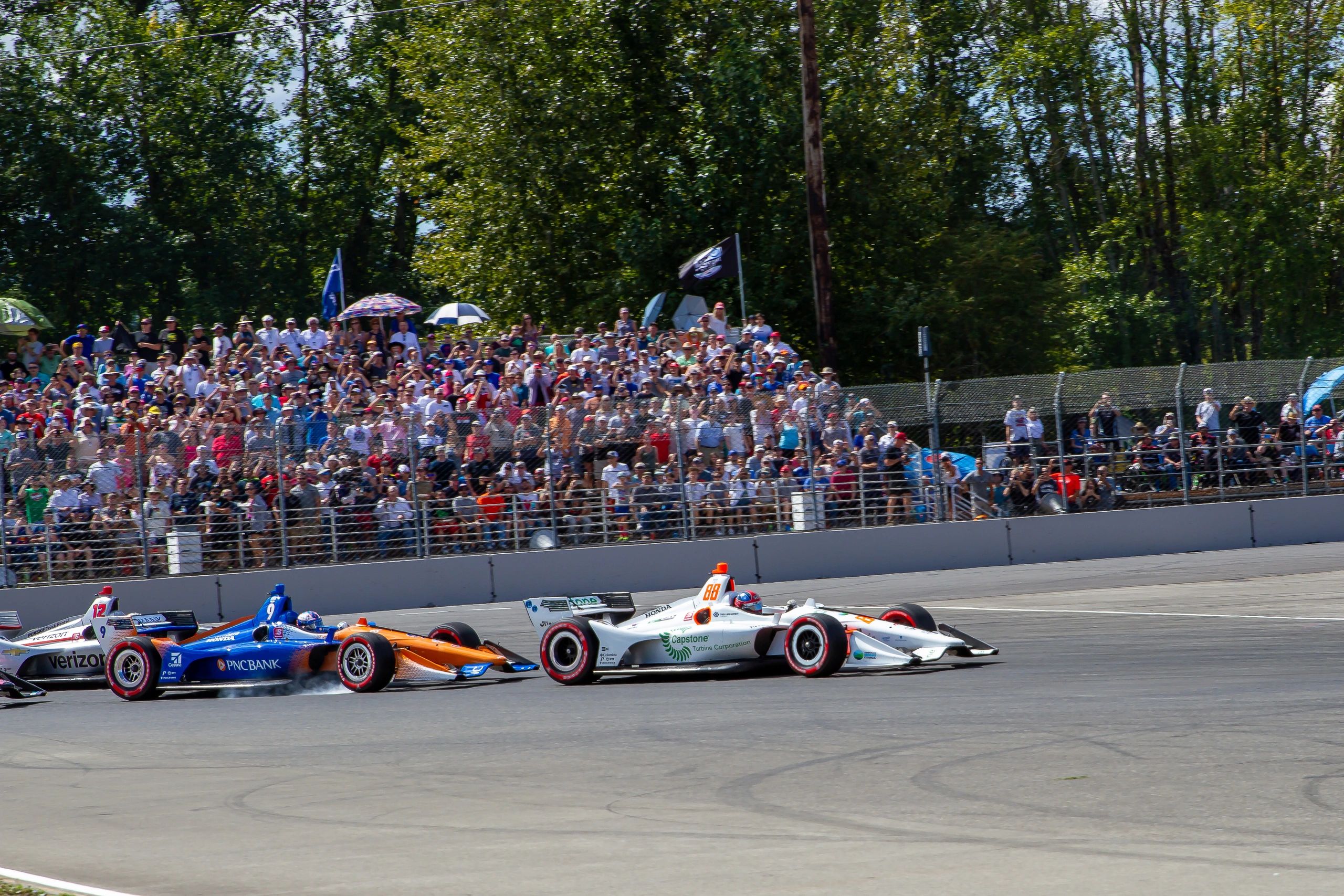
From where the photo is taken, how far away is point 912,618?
11.5 m

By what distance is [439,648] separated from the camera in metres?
12.0

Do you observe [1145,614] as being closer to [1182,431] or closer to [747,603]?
[747,603]

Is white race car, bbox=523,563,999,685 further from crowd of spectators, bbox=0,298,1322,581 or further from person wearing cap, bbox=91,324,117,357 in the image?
person wearing cap, bbox=91,324,117,357

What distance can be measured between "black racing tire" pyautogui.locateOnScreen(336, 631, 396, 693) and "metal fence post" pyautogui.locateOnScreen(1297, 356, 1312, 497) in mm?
14850

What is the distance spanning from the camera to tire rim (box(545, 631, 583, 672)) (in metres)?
11.8

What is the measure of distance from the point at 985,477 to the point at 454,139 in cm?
1926

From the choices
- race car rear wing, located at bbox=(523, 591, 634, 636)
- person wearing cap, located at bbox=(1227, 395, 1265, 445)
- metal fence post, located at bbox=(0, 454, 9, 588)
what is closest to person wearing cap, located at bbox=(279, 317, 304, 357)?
metal fence post, located at bbox=(0, 454, 9, 588)

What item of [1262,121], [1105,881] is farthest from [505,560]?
[1262,121]

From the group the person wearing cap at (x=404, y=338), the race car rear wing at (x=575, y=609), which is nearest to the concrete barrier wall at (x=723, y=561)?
the person wearing cap at (x=404, y=338)

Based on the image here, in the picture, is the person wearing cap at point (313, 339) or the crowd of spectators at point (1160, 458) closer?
the crowd of spectators at point (1160, 458)

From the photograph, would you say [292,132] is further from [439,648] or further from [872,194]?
[439,648]

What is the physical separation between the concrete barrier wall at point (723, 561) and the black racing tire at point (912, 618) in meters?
8.95

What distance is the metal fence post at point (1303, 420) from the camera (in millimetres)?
21250

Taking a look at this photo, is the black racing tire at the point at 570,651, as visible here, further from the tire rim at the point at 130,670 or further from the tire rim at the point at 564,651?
the tire rim at the point at 130,670
